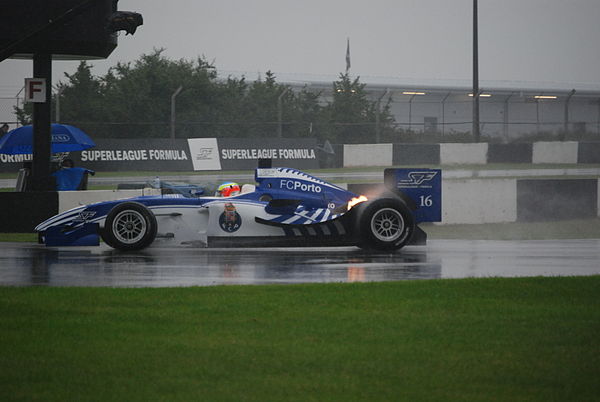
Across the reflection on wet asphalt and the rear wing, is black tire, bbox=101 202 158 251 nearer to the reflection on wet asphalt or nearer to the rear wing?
the reflection on wet asphalt

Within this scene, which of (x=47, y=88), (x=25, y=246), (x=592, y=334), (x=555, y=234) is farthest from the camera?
(x=555, y=234)

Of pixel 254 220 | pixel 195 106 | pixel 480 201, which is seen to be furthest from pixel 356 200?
pixel 195 106

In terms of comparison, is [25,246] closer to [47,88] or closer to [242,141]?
[47,88]

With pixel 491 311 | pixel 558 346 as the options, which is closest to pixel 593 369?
pixel 558 346

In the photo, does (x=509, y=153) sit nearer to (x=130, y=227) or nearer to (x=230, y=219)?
(x=230, y=219)

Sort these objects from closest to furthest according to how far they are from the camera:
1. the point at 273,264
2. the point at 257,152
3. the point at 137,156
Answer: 1. the point at 273,264
2. the point at 137,156
3. the point at 257,152

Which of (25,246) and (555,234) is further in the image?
(555,234)

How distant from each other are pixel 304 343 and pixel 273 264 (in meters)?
4.60

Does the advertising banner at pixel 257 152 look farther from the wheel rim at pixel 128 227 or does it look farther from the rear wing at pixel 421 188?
the wheel rim at pixel 128 227

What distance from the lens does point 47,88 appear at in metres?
15.7

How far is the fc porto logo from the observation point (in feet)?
39.1

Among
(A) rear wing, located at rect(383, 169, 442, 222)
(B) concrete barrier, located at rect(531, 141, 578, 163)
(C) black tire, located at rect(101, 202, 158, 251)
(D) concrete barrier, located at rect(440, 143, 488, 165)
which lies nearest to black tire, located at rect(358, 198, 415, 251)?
(A) rear wing, located at rect(383, 169, 442, 222)

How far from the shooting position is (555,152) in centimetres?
3247

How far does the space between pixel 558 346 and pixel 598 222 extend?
12751mm
